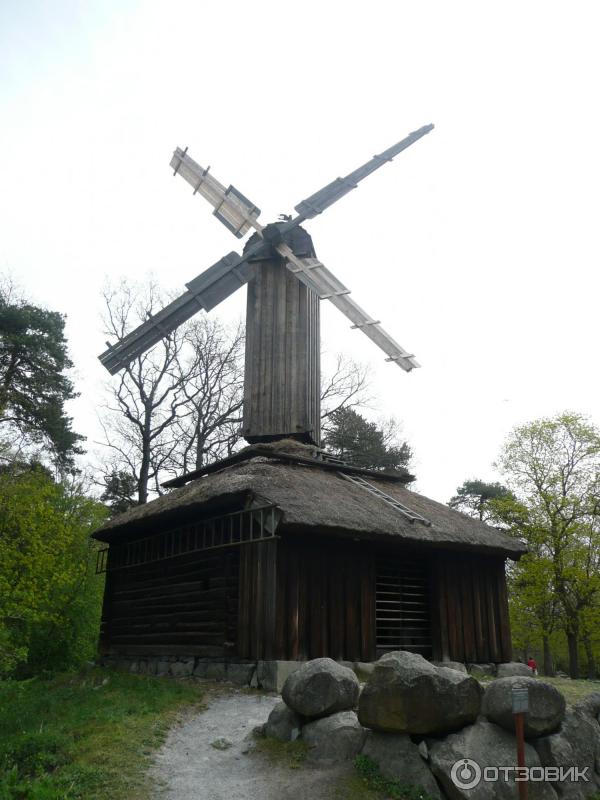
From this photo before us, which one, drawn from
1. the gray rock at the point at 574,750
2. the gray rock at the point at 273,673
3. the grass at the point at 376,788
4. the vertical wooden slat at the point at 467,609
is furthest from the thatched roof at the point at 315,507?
the gray rock at the point at 574,750

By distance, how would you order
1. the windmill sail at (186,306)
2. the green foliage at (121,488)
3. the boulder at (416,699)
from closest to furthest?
1. the boulder at (416,699)
2. the windmill sail at (186,306)
3. the green foliage at (121,488)

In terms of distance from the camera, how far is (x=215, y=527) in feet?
41.4

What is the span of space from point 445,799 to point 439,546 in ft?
20.4

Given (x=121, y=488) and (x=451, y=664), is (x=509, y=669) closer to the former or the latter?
(x=451, y=664)

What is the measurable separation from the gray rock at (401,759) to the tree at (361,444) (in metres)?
23.3

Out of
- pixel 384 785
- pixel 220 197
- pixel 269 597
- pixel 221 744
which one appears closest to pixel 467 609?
pixel 269 597

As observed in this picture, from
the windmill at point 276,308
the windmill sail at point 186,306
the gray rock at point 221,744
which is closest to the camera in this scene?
the gray rock at point 221,744

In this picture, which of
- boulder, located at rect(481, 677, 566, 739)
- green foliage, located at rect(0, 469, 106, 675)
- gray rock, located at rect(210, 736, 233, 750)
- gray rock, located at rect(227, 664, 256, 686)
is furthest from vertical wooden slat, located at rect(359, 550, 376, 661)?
green foliage, located at rect(0, 469, 106, 675)

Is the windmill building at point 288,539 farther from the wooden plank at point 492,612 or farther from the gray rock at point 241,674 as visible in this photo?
the gray rock at point 241,674

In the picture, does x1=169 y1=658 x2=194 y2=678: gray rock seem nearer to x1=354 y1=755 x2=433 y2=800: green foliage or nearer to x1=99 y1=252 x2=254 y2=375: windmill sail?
x1=354 y1=755 x2=433 y2=800: green foliage

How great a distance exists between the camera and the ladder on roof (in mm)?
12633

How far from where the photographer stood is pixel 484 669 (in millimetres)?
13461

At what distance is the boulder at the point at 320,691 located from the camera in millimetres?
7801

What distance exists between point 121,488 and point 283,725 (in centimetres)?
1952
